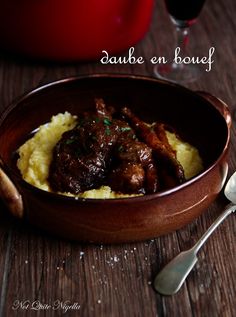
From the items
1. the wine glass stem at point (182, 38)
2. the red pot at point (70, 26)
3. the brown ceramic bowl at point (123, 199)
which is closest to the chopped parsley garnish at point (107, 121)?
the brown ceramic bowl at point (123, 199)

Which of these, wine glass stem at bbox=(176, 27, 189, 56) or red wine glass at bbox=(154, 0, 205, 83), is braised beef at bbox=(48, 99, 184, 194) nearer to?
red wine glass at bbox=(154, 0, 205, 83)

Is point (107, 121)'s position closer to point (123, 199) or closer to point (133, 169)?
point (133, 169)

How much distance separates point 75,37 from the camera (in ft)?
7.87

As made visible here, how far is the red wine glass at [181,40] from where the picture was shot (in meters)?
2.36

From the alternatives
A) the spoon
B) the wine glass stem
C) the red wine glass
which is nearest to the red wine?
the red wine glass

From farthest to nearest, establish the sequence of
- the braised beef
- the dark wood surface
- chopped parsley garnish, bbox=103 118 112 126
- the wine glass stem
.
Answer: the wine glass stem, chopped parsley garnish, bbox=103 118 112 126, the braised beef, the dark wood surface

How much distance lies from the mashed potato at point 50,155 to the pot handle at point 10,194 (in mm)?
109

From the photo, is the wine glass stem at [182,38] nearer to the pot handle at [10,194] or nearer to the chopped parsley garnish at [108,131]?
the chopped parsley garnish at [108,131]

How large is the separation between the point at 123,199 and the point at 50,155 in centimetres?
43

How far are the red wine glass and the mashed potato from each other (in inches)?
25.0

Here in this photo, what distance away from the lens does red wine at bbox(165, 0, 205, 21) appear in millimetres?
2336

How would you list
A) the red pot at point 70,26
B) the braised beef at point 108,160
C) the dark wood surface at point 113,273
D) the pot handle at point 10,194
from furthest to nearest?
the red pot at point 70,26 < the braised beef at point 108,160 < the pot handle at point 10,194 < the dark wood surface at point 113,273

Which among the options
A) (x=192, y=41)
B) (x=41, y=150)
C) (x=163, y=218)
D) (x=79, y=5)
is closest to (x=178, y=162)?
(x=163, y=218)

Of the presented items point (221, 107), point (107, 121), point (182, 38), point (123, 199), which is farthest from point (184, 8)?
point (123, 199)
